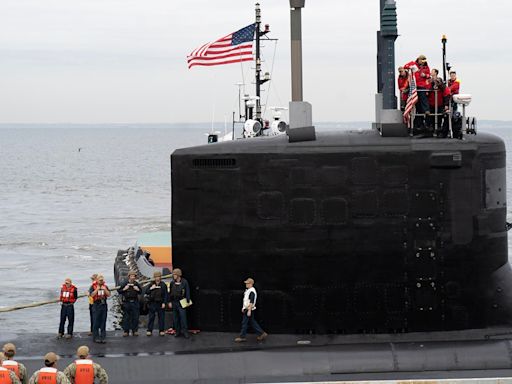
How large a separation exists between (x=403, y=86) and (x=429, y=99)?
756mm

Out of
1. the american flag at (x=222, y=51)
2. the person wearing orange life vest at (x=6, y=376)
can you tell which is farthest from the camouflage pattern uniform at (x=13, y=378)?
the american flag at (x=222, y=51)

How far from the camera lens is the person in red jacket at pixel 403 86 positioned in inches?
720

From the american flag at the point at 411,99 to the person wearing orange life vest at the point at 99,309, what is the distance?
21.7ft

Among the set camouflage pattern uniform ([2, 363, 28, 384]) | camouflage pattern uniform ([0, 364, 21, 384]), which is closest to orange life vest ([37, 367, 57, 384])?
camouflage pattern uniform ([0, 364, 21, 384])

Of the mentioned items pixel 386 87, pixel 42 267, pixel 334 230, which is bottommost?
pixel 42 267

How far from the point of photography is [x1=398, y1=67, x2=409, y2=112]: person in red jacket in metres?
18.3

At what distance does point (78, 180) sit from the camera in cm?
13238

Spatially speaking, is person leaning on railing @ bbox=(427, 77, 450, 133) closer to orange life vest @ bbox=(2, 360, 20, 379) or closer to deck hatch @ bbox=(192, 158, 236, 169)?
deck hatch @ bbox=(192, 158, 236, 169)

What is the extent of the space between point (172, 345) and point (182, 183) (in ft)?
9.92

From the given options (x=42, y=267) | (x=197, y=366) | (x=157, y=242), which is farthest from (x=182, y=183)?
(x=42, y=267)

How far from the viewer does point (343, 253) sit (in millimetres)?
16969

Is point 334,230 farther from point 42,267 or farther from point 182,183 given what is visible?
point 42,267

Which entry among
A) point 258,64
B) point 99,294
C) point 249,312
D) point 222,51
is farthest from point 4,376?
point 258,64

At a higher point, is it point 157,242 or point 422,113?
point 422,113
